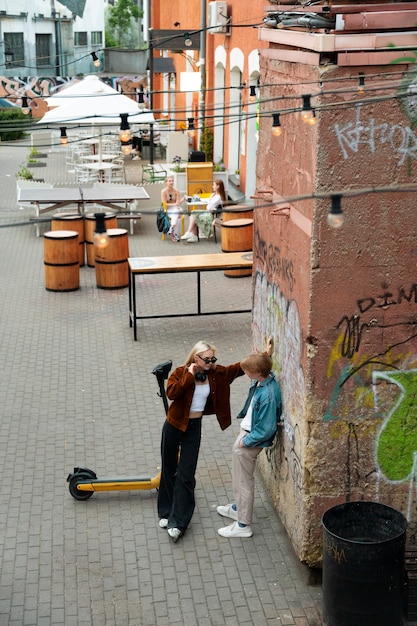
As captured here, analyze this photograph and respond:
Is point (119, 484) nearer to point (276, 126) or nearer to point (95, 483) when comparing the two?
point (95, 483)

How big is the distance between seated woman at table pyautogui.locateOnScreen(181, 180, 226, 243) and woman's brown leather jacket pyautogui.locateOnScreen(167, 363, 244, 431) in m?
10.6

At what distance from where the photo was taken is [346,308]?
697cm

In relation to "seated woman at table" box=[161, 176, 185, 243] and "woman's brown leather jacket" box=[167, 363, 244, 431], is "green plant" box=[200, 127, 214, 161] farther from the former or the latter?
"woman's brown leather jacket" box=[167, 363, 244, 431]

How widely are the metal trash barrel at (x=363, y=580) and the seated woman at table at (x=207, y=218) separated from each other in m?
12.2

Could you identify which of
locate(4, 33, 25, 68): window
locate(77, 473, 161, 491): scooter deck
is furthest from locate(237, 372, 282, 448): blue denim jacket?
locate(4, 33, 25, 68): window

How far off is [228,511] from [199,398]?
1.24 metres

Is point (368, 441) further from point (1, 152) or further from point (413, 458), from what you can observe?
point (1, 152)

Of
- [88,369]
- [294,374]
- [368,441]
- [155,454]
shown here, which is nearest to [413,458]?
[368,441]

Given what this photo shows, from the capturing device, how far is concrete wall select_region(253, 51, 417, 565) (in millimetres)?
6684

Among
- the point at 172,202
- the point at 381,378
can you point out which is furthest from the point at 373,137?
the point at 172,202

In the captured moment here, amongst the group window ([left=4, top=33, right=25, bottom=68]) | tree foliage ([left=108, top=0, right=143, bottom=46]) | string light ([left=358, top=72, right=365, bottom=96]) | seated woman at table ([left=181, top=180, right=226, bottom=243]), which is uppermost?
tree foliage ([left=108, top=0, right=143, bottom=46])

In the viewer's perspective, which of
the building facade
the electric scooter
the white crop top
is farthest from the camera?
the building facade

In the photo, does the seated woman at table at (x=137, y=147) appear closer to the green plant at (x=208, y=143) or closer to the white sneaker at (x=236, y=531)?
the green plant at (x=208, y=143)

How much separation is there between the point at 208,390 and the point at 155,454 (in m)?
2.05
